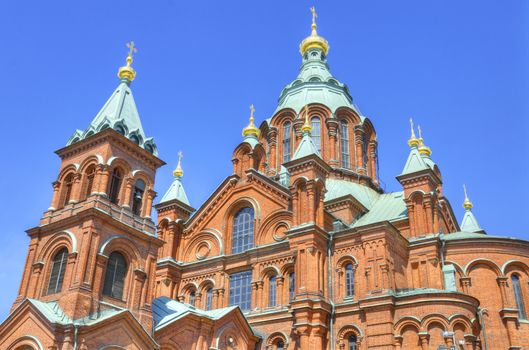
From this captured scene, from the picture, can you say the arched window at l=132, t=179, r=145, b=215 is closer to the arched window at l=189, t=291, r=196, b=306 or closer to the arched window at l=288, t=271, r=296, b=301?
the arched window at l=288, t=271, r=296, b=301

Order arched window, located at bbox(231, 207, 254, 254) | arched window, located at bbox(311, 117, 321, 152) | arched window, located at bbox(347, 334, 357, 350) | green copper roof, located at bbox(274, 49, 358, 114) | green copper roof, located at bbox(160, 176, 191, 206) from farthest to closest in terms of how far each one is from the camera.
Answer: green copper roof, located at bbox(274, 49, 358, 114)
arched window, located at bbox(311, 117, 321, 152)
green copper roof, located at bbox(160, 176, 191, 206)
arched window, located at bbox(231, 207, 254, 254)
arched window, located at bbox(347, 334, 357, 350)

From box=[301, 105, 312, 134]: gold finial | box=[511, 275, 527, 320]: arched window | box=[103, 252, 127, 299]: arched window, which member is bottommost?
box=[103, 252, 127, 299]: arched window

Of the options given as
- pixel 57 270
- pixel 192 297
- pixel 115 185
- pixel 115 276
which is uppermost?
pixel 115 185

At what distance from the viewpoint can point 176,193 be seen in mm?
34625

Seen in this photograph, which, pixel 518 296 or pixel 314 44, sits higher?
pixel 314 44

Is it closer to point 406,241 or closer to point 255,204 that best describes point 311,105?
point 255,204

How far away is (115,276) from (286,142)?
2027cm

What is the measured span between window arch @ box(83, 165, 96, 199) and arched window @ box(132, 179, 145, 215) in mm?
1812

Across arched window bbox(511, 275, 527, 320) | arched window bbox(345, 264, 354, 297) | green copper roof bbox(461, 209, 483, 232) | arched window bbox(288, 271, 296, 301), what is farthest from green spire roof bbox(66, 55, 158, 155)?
green copper roof bbox(461, 209, 483, 232)

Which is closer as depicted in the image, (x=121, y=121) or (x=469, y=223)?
(x=121, y=121)

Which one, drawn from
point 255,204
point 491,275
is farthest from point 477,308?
point 255,204

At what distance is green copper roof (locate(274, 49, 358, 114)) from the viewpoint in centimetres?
4050

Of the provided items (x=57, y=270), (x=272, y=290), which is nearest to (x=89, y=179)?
(x=57, y=270)

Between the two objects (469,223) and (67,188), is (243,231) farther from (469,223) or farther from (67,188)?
(469,223)
